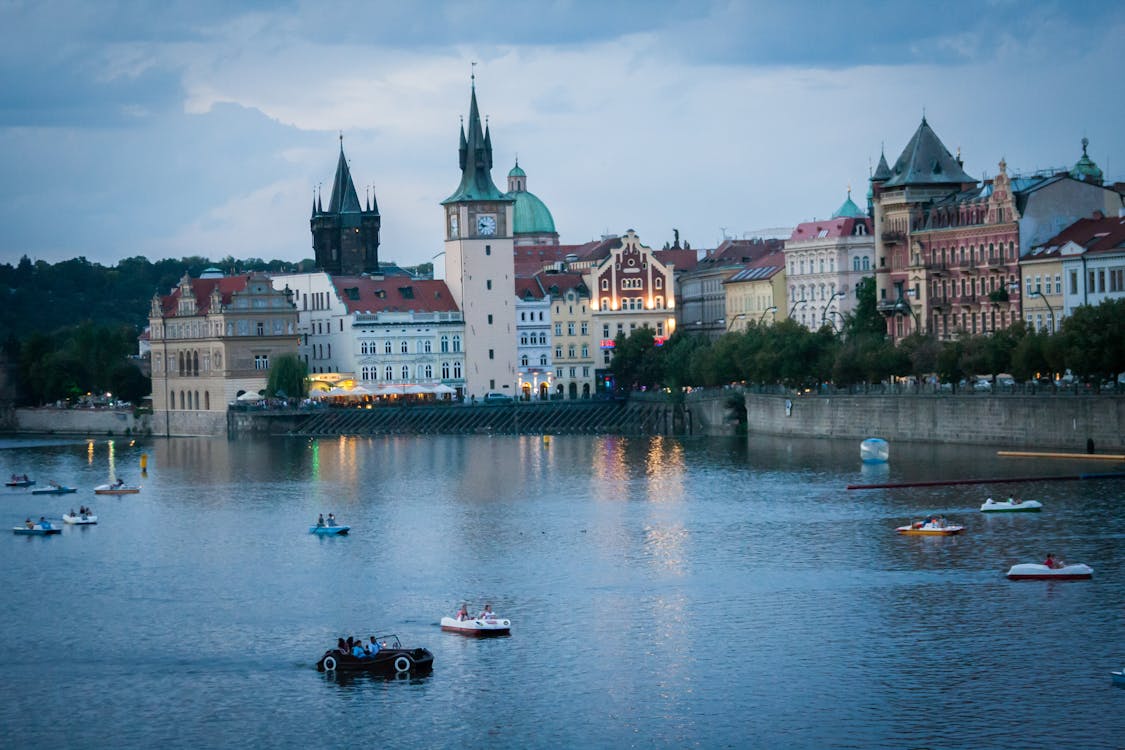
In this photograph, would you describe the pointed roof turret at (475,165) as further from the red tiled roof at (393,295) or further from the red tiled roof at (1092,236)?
the red tiled roof at (1092,236)

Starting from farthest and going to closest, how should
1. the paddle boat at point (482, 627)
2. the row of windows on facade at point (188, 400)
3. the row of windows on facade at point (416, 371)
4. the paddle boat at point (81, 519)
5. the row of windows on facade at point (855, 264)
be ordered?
the row of windows on facade at point (416, 371), the row of windows on facade at point (188, 400), the row of windows on facade at point (855, 264), the paddle boat at point (81, 519), the paddle boat at point (482, 627)

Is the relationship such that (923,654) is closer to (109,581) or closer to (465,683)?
(465,683)

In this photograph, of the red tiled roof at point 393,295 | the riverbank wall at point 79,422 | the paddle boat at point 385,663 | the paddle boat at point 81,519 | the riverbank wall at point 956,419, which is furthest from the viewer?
the riverbank wall at point 79,422

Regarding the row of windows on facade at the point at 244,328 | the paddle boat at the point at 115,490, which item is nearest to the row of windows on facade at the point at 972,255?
the paddle boat at the point at 115,490

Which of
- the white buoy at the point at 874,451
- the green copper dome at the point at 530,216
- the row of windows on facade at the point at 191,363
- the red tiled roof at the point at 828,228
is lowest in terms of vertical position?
the white buoy at the point at 874,451

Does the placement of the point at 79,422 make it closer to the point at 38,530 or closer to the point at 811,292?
the point at 811,292

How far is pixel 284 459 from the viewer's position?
11844cm

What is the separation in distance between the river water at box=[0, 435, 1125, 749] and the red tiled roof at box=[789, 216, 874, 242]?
5270 centimetres

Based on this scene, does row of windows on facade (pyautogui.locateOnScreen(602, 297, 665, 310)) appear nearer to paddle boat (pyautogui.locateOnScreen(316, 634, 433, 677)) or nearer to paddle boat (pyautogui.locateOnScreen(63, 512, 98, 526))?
paddle boat (pyautogui.locateOnScreen(63, 512, 98, 526))

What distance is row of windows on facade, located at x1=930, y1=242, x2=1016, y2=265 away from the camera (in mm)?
117188

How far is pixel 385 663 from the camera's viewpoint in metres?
50.1

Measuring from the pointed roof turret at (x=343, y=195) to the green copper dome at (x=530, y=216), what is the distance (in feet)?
77.0

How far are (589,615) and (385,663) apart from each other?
8735mm

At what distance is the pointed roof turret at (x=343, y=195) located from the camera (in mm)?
173625
